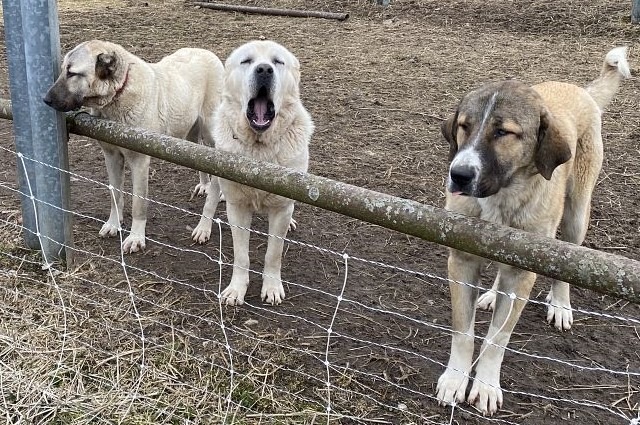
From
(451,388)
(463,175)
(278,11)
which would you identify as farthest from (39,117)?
(278,11)

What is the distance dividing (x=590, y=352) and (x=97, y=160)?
4.42 meters

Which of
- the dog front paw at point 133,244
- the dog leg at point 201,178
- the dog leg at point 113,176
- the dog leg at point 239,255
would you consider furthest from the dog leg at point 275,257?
the dog leg at point 201,178

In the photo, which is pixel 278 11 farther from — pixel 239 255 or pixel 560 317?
pixel 560 317

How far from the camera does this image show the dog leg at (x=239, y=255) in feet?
12.6

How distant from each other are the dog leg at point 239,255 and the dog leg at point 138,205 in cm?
90

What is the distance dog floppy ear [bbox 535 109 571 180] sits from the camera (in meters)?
2.73

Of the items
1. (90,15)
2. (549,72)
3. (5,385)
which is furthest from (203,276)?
(90,15)

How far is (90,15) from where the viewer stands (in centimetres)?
1234

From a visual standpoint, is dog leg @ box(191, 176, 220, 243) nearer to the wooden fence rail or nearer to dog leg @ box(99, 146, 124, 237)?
dog leg @ box(99, 146, 124, 237)

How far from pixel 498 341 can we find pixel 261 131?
5.70ft

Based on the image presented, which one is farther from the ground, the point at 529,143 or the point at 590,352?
the point at 529,143

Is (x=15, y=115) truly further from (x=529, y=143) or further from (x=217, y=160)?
(x=529, y=143)

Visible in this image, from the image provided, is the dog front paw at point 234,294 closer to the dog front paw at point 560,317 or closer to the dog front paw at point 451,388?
the dog front paw at point 451,388

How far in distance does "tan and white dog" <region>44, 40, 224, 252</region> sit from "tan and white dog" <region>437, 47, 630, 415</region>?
6.87ft
